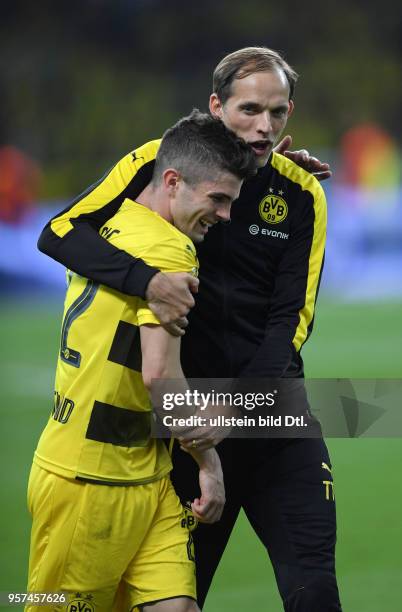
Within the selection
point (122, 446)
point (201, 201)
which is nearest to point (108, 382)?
point (122, 446)

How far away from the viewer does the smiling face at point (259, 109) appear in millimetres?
3283

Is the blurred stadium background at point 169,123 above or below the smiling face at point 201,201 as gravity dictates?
above

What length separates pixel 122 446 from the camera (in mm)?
2854

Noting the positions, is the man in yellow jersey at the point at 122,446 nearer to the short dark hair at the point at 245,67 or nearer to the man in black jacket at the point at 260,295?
the man in black jacket at the point at 260,295

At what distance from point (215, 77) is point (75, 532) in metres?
1.53

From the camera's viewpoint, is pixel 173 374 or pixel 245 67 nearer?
pixel 173 374

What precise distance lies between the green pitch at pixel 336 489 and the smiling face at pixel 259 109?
1918 mm

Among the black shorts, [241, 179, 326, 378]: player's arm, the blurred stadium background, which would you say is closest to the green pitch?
the blurred stadium background

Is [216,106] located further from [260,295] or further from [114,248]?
[114,248]

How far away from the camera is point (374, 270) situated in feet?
56.2

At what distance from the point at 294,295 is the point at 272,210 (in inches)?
10.9

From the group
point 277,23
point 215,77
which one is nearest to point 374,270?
point 277,23

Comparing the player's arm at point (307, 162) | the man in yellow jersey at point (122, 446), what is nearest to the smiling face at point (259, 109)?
the player's arm at point (307, 162)

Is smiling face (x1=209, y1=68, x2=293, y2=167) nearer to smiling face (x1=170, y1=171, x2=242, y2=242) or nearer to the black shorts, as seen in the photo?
smiling face (x1=170, y1=171, x2=242, y2=242)
